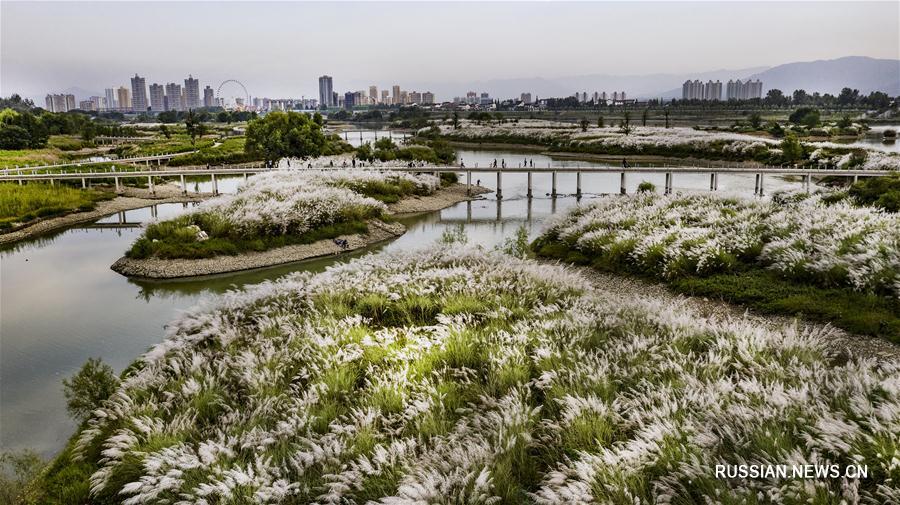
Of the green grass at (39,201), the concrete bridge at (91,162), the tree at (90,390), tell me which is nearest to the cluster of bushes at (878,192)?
the tree at (90,390)

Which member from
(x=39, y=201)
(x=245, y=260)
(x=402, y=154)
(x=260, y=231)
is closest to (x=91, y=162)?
(x=39, y=201)

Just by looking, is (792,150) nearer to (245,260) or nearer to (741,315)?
(741,315)

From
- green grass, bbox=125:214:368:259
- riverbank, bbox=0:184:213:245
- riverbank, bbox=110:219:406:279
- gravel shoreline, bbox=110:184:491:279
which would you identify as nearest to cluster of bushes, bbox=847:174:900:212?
gravel shoreline, bbox=110:184:491:279

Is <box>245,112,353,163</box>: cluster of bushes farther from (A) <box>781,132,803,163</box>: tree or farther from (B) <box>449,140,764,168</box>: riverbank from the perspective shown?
(A) <box>781,132,803,163</box>: tree

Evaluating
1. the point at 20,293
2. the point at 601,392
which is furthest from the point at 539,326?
the point at 20,293

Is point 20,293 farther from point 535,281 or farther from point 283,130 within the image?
point 283,130

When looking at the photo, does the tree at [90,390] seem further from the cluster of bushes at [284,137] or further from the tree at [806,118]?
the tree at [806,118]
